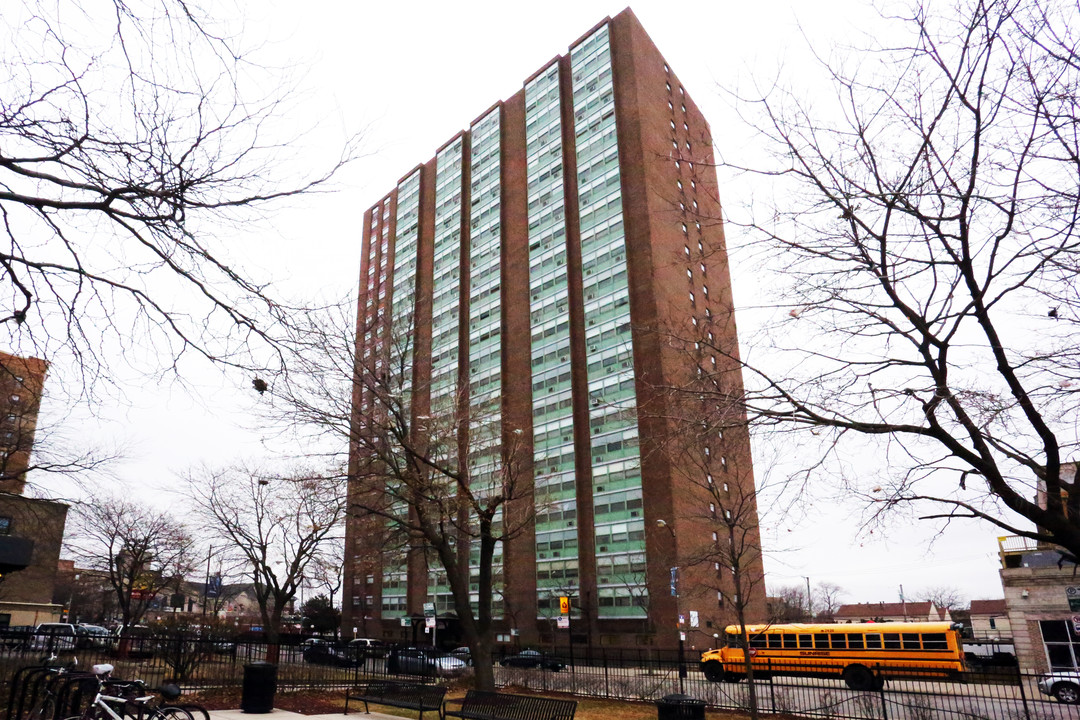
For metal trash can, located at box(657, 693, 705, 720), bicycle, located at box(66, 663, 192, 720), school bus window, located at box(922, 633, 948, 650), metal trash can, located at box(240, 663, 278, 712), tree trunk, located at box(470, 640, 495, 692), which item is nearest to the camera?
bicycle, located at box(66, 663, 192, 720)

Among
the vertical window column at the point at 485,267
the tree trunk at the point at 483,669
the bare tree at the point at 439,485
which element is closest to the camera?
the bare tree at the point at 439,485

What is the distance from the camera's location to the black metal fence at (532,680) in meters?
16.5

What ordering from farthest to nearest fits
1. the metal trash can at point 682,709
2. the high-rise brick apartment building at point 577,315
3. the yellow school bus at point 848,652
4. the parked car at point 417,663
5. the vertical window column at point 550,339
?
the vertical window column at point 550,339 < the high-rise brick apartment building at point 577,315 < the yellow school bus at point 848,652 < the parked car at point 417,663 < the metal trash can at point 682,709

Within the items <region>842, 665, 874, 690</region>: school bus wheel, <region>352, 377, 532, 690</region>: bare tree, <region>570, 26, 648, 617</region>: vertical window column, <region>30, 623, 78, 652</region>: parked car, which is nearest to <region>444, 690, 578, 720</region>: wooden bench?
<region>352, 377, 532, 690</region>: bare tree

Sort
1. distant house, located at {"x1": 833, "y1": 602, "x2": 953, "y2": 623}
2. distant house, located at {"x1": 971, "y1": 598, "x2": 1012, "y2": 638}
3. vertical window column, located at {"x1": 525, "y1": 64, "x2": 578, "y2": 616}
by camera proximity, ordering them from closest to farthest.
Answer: vertical window column, located at {"x1": 525, "y1": 64, "x2": 578, "y2": 616} → distant house, located at {"x1": 971, "y1": 598, "x2": 1012, "y2": 638} → distant house, located at {"x1": 833, "y1": 602, "x2": 953, "y2": 623}

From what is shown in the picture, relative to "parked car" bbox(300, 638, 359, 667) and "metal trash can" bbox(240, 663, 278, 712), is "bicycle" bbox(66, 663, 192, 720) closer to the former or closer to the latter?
"metal trash can" bbox(240, 663, 278, 712)

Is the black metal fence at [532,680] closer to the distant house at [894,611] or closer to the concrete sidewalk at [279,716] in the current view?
the concrete sidewalk at [279,716]

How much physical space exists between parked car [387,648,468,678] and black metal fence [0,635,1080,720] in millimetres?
45

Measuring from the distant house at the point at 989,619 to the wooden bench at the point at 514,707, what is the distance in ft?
261

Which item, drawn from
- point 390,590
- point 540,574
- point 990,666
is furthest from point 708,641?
point 390,590

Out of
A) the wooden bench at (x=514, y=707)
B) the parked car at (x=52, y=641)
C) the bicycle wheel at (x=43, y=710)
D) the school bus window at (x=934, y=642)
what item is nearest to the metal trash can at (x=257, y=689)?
the parked car at (x=52, y=641)

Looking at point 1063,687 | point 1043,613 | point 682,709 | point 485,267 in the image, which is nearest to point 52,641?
point 682,709

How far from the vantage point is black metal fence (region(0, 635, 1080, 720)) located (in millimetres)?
16453

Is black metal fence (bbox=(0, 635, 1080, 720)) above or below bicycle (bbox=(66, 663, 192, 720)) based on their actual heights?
below
